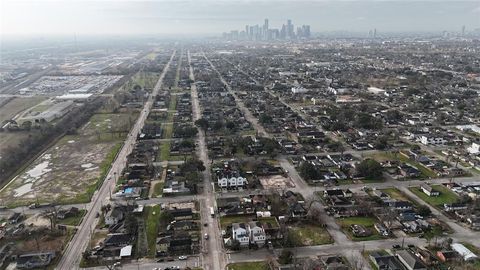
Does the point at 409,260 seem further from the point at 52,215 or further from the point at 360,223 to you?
the point at 52,215

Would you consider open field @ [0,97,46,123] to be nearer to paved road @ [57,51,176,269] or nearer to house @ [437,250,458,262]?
paved road @ [57,51,176,269]

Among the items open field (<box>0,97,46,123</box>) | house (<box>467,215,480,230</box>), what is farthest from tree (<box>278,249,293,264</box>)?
open field (<box>0,97,46,123</box>)

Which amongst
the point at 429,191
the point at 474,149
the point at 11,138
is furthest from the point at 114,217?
the point at 474,149

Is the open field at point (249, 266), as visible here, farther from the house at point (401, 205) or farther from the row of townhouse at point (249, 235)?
the house at point (401, 205)

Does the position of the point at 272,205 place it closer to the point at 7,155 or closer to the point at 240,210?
the point at 240,210

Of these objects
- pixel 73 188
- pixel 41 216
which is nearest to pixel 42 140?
pixel 73 188

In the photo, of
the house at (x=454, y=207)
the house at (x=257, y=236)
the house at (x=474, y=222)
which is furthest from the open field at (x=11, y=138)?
the house at (x=474, y=222)

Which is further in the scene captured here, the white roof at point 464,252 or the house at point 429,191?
the house at point 429,191
